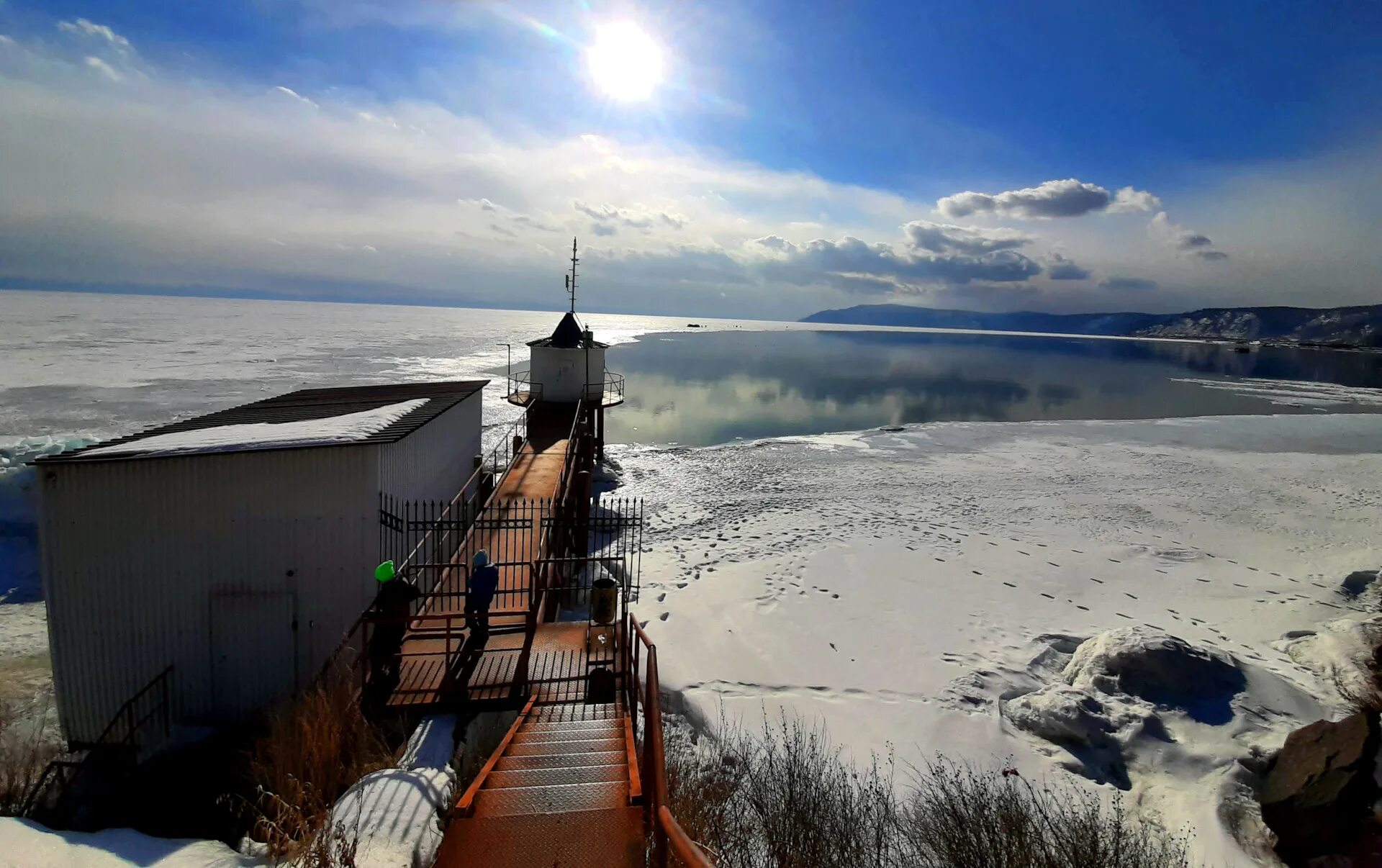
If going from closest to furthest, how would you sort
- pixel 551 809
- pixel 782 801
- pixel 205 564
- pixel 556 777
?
pixel 551 809
pixel 556 777
pixel 782 801
pixel 205 564

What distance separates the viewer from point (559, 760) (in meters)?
5.96

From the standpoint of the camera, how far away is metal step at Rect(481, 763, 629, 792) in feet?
17.8

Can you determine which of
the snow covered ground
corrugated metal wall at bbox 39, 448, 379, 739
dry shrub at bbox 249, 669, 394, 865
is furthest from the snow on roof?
the snow covered ground

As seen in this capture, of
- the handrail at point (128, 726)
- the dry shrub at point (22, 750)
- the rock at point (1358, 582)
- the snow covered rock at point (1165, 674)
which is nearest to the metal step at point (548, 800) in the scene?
the dry shrub at point (22, 750)

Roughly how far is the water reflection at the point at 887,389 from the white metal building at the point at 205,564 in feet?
75.2

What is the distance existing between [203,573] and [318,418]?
4.09 m

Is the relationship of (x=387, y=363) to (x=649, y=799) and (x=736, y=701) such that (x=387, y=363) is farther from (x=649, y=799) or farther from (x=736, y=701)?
(x=649, y=799)

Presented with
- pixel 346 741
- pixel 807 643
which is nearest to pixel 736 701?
pixel 807 643

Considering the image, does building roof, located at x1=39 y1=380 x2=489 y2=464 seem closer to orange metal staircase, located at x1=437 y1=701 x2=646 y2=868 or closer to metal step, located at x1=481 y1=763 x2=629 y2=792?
orange metal staircase, located at x1=437 y1=701 x2=646 y2=868

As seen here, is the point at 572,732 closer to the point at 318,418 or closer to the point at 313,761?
the point at 313,761

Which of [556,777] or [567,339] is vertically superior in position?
[567,339]

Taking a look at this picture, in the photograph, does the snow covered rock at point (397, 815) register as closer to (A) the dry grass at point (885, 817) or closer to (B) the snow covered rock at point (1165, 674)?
(A) the dry grass at point (885, 817)

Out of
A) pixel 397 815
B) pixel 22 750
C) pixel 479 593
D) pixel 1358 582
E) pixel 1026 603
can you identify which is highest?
pixel 479 593

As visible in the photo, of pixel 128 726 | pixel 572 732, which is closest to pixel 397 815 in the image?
pixel 572 732
